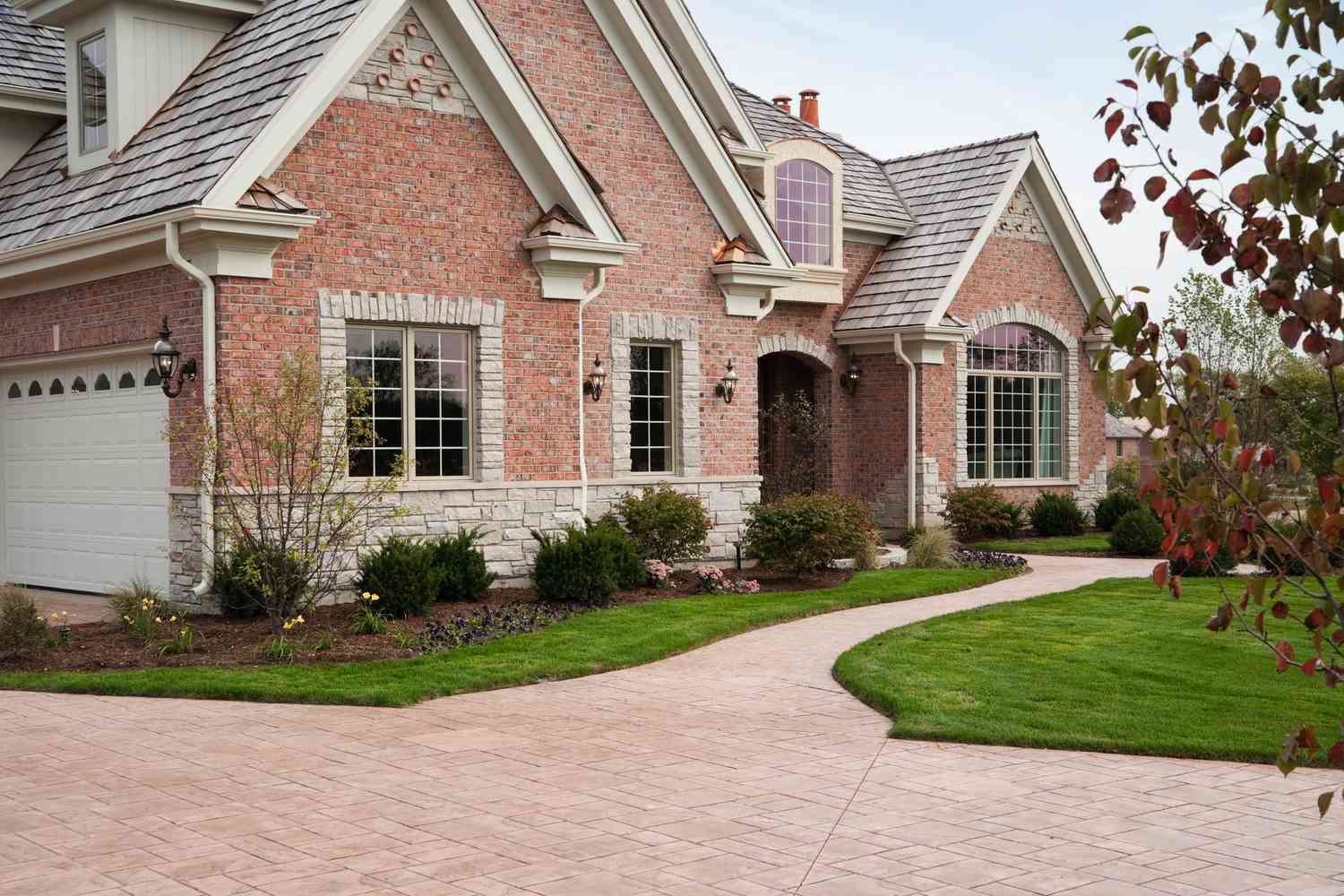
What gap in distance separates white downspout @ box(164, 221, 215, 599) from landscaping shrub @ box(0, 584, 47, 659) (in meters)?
1.93

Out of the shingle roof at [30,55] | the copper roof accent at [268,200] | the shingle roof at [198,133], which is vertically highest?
the shingle roof at [30,55]

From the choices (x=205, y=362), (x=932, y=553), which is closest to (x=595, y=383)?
(x=205, y=362)

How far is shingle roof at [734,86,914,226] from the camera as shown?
24.1m

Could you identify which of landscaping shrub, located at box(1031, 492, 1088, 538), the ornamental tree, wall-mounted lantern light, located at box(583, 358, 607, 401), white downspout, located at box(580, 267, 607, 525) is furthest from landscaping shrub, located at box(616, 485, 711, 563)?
the ornamental tree

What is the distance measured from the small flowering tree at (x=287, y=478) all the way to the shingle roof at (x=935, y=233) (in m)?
11.0

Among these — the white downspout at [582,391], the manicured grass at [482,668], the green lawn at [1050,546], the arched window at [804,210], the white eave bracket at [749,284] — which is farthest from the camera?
the arched window at [804,210]

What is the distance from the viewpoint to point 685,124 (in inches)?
704

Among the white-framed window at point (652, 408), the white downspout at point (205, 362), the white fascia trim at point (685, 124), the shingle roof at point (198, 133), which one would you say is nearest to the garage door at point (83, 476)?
the white downspout at point (205, 362)

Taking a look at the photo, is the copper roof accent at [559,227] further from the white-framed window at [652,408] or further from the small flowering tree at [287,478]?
the small flowering tree at [287,478]

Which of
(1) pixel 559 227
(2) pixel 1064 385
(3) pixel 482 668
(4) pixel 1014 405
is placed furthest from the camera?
(2) pixel 1064 385

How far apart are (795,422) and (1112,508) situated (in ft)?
18.4

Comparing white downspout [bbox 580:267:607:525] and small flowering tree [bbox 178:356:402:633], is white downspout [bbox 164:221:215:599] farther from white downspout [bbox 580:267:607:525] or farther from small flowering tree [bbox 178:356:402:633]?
white downspout [bbox 580:267:607:525]

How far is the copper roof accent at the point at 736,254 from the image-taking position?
1814cm

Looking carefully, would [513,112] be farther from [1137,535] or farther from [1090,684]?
[1137,535]
